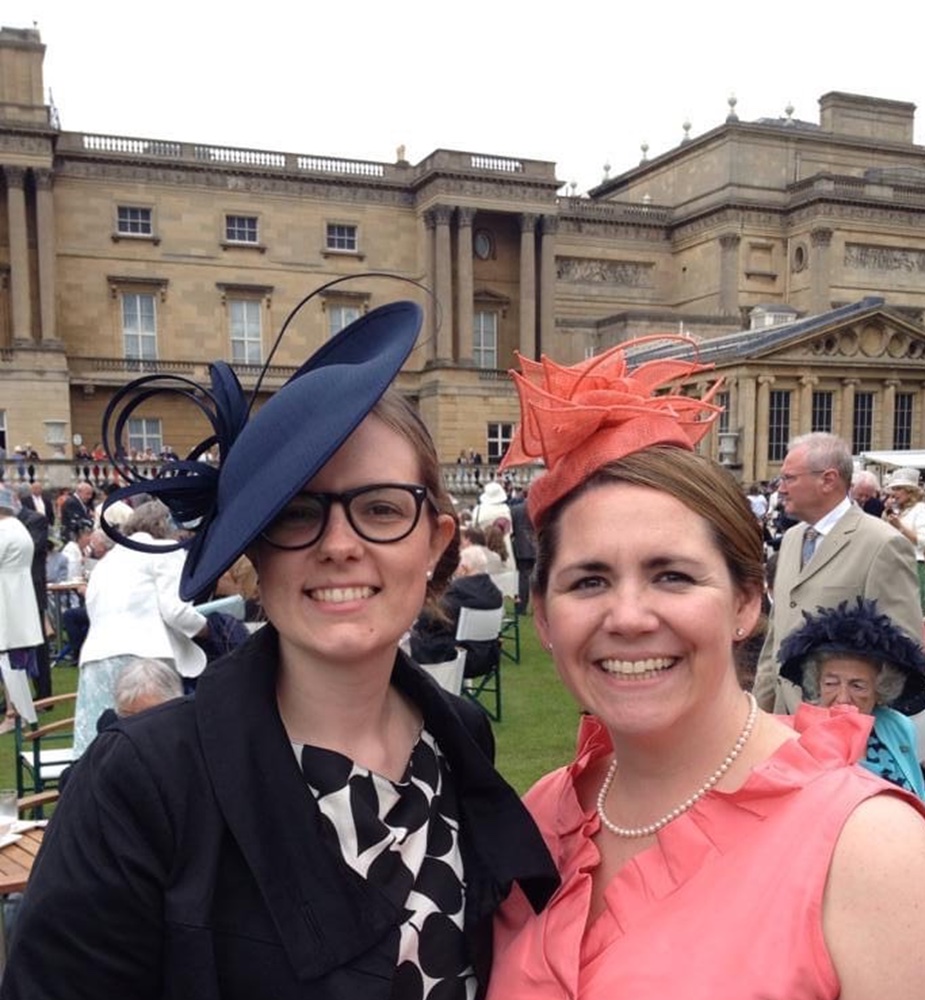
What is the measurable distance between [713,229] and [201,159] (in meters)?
22.4

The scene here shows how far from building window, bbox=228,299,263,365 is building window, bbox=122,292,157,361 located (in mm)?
2882

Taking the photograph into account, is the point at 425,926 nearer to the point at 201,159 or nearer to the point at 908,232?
the point at 201,159

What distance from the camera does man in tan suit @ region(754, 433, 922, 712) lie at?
4.57 meters

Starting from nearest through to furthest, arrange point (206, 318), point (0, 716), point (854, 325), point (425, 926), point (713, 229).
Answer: point (425, 926)
point (0, 716)
point (854, 325)
point (206, 318)
point (713, 229)

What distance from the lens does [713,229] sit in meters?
41.6

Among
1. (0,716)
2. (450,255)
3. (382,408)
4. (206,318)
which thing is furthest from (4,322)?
(382,408)

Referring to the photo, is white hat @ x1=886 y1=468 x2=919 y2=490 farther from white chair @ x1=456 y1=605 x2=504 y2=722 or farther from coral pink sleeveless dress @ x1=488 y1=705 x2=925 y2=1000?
coral pink sleeveless dress @ x1=488 y1=705 x2=925 y2=1000

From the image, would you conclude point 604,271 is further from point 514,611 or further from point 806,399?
point 514,611

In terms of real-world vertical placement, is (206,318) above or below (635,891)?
above

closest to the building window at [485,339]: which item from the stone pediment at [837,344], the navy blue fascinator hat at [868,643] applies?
the stone pediment at [837,344]

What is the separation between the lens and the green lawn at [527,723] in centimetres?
690

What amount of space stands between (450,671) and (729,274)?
123 feet

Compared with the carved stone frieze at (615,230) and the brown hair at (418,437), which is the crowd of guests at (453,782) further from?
the carved stone frieze at (615,230)

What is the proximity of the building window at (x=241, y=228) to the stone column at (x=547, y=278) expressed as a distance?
38.0ft
